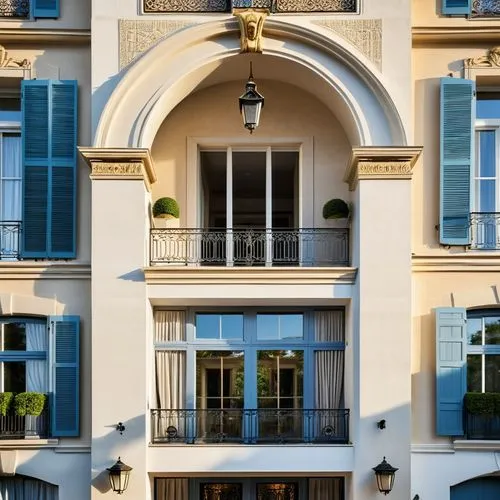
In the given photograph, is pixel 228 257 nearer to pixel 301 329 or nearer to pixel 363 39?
pixel 301 329

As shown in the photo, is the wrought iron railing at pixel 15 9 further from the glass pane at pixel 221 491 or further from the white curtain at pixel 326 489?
the white curtain at pixel 326 489

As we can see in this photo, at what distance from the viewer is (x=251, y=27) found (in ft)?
42.7

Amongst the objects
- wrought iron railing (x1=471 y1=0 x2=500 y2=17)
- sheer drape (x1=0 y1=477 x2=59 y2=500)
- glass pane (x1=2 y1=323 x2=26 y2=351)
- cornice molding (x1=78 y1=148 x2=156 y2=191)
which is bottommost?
sheer drape (x1=0 y1=477 x2=59 y2=500)

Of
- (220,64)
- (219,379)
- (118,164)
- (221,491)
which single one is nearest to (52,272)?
(118,164)

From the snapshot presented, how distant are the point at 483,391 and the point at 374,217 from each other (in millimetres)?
3344

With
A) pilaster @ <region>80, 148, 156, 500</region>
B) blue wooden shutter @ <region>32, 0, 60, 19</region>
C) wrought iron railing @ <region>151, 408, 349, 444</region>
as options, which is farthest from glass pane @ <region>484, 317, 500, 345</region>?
blue wooden shutter @ <region>32, 0, 60, 19</region>

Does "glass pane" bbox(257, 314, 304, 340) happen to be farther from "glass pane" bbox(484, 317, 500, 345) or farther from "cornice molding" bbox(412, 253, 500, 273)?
"glass pane" bbox(484, 317, 500, 345)


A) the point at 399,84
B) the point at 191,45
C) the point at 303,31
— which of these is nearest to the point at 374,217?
the point at 399,84

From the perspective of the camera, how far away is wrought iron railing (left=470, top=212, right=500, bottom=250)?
13633 millimetres

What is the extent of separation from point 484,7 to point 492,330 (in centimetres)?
525

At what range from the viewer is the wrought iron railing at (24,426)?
1324 centimetres

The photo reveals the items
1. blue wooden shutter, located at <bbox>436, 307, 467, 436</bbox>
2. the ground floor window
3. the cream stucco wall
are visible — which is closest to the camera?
blue wooden shutter, located at <bbox>436, 307, 467, 436</bbox>

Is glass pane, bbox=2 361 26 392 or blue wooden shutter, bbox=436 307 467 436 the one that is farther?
glass pane, bbox=2 361 26 392

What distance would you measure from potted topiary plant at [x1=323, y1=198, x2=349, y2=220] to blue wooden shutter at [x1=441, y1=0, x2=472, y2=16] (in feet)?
11.6
